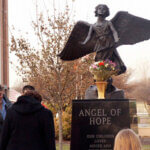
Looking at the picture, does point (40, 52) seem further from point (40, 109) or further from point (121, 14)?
point (40, 109)

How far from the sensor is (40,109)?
18.1ft

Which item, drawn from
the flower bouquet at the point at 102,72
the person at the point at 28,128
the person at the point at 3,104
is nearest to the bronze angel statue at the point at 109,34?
the flower bouquet at the point at 102,72

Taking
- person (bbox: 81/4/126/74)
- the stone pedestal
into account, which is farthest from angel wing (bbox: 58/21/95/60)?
the stone pedestal

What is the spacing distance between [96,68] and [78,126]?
1.35 metres

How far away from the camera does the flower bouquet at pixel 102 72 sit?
28.1 ft

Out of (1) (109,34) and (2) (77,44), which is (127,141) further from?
(2) (77,44)

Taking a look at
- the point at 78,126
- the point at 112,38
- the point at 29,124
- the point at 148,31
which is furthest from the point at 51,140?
the point at 148,31

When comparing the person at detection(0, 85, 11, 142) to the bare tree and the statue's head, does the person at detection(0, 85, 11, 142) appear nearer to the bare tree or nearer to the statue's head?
the statue's head

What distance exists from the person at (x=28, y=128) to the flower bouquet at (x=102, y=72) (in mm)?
3230

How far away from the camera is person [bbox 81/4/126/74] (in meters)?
9.09

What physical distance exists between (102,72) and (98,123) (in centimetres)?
119

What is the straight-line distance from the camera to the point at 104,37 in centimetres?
915

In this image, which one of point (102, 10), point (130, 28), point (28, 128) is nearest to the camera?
point (28, 128)

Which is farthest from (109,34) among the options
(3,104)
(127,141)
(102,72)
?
(127,141)
